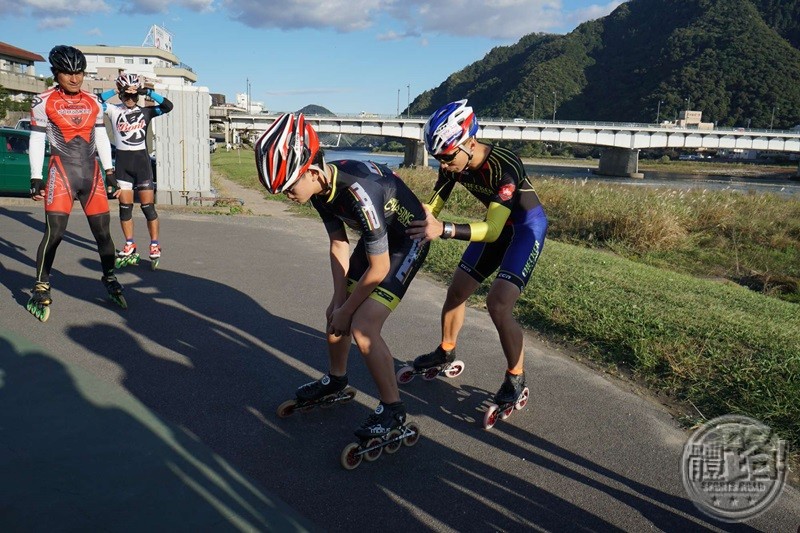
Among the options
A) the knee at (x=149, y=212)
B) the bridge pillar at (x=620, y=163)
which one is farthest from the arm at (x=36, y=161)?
the bridge pillar at (x=620, y=163)

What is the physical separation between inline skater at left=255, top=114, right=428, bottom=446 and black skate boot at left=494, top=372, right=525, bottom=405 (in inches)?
34.5

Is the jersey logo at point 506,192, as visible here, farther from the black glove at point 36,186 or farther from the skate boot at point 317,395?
the black glove at point 36,186

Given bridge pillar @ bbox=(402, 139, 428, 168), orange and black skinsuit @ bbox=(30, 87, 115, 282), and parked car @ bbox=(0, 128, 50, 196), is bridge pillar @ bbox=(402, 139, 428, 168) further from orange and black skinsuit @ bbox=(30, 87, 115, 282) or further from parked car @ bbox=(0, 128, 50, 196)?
orange and black skinsuit @ bbox=(30, 87, 115, 282)

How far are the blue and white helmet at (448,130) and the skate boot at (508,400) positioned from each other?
70.1 inches

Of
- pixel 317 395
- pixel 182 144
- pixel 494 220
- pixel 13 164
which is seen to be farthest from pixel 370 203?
pixel 13 164

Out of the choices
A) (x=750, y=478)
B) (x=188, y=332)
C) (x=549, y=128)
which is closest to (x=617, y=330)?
(x=750, y=478)

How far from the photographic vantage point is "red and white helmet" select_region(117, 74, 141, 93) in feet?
25.4

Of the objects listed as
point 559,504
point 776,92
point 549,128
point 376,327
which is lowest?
point 559,504

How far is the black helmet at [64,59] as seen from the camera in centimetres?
550

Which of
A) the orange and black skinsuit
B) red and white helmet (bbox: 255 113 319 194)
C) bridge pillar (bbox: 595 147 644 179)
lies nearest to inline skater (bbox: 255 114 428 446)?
red and white helmet (bbox: 255 113 319 194)

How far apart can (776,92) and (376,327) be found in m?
130

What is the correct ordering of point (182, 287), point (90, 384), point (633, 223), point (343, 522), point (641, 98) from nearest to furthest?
point (343, 522)
point (90, 384)
point (182, 287)
point (633, 223)
point (641, 98)

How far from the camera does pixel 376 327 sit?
360 cm

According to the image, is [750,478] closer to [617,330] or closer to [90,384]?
[617,330]
